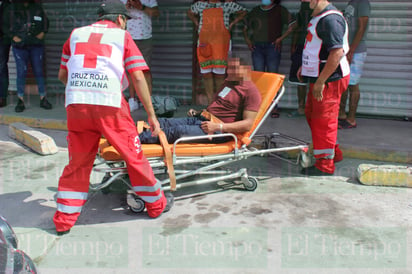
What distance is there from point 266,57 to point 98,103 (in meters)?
3.96

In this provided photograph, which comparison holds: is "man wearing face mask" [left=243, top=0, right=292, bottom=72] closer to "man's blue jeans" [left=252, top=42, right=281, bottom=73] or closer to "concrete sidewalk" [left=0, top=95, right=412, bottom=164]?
"man's blue jeans" [left=252, top=42, right=281, bottom=73]

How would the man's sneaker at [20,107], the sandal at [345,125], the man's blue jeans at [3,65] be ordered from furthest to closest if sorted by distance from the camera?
the man's blue jeans at [3,65] → the man's sneaker at [20,107] → the sandal at [345,125]

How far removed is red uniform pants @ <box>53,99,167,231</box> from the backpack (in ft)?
3.64

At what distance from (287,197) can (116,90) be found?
6.56ft

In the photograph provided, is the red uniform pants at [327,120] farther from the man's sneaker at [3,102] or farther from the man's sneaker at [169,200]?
the man's sneaker at [3,102]

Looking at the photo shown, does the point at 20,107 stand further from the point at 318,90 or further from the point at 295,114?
the point at 318,90

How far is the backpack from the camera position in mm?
4879

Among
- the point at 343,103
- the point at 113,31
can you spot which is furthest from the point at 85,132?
the point at 343,103

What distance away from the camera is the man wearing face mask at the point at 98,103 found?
3.62 meters

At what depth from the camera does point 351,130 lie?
6383 millimetres

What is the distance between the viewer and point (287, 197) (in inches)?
177

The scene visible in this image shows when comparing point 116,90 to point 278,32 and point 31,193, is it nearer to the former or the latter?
point 31,193

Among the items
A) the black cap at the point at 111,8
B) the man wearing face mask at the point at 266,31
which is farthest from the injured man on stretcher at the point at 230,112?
the man wearing face mask at the point at 266,31

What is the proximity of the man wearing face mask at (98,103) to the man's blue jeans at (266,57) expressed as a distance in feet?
11.4
